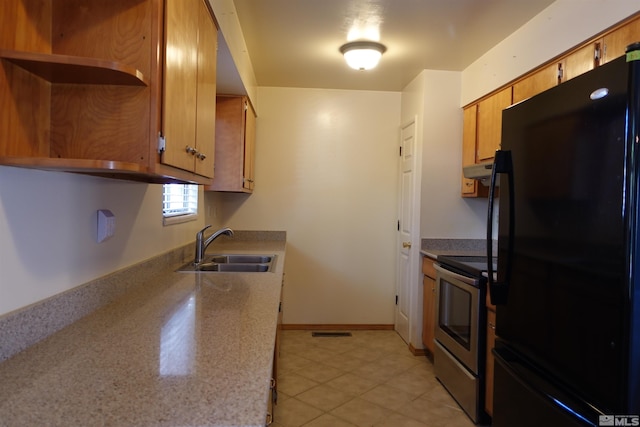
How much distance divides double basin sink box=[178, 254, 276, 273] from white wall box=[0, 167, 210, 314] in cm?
66

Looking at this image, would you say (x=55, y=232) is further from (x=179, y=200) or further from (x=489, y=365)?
(x=489, y=365)

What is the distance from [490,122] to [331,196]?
1.68 meters

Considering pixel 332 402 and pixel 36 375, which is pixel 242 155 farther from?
pixel 36 375

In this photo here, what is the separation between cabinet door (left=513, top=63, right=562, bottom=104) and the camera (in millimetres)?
2189

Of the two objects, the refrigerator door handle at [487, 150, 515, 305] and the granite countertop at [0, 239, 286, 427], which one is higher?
the refrigerator door handle at [487, 150, 515, 305]

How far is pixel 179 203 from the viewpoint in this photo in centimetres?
261

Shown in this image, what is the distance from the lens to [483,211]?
3408 millimetres

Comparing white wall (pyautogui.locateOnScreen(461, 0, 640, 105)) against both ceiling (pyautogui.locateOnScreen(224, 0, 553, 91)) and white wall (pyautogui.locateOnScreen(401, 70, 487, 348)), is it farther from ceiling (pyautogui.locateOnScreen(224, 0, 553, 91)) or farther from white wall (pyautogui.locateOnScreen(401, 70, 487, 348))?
white wall (pyautogui.locateOnScreen(401, 70, 487, 348))

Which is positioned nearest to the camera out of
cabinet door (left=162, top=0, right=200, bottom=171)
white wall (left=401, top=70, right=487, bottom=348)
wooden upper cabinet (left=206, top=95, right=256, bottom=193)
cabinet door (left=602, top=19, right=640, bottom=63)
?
cabinet door (left=162, top=0, right=200, bottom=171)

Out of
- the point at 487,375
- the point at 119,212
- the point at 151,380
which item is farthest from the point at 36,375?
A: the point at 487,375

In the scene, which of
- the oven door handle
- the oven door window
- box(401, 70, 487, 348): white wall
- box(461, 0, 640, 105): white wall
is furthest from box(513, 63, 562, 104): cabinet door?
the oven door window

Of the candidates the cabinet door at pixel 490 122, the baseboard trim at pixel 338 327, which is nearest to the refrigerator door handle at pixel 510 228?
the cabinet door at pixel 490 122

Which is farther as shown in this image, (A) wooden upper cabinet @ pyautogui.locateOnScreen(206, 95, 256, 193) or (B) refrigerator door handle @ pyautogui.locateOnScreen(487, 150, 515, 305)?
(A) wooden upper cabinet @ pyautogui.locateOnScreen(206, 95, 256, 193)

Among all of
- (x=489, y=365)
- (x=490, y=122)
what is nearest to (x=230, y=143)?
(x=490, y=122)
